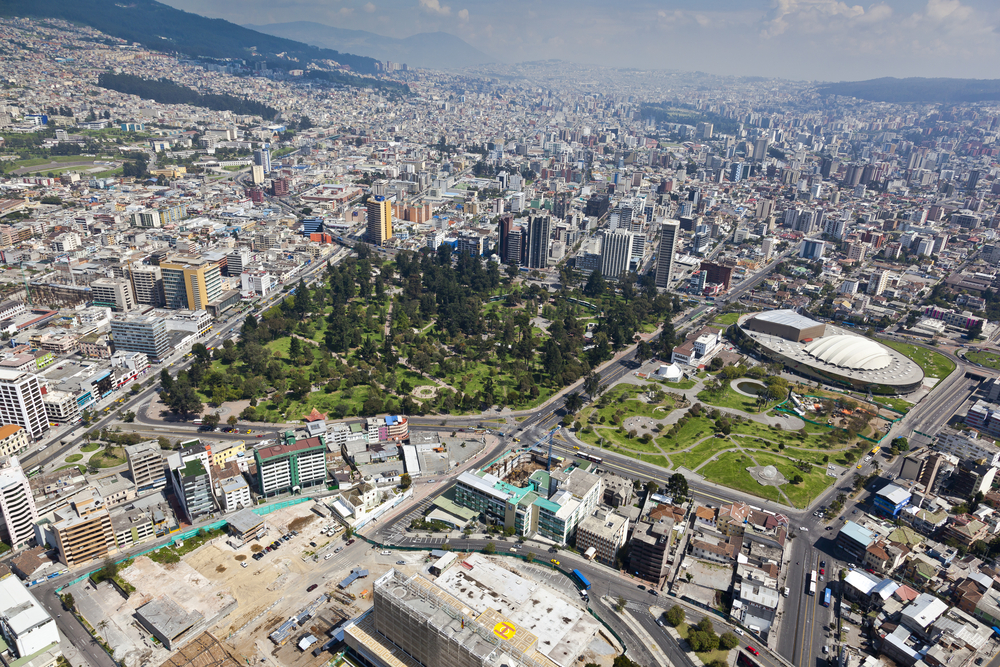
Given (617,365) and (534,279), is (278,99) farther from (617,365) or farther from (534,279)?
(617,365)

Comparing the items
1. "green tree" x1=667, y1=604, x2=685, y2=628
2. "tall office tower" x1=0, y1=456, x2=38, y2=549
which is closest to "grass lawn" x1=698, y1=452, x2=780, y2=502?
"green tree" x1=667, y1=604, x2=685, y2=628

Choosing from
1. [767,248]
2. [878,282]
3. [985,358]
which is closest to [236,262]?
[767,248]

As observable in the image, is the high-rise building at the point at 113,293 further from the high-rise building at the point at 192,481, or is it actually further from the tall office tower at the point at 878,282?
the tall office tower at the point at 878,282

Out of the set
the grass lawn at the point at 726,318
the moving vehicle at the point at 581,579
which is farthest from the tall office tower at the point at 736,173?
the moving vehicle at the point at 581,579

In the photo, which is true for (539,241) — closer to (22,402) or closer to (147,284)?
(147,284)

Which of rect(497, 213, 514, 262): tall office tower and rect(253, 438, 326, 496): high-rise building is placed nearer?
rect(253, 438, 326, 496): high-rise building

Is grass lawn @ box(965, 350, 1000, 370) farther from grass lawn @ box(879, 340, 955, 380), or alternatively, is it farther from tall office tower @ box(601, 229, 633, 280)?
tall office tower @ box(601, 229, 633, 280)
